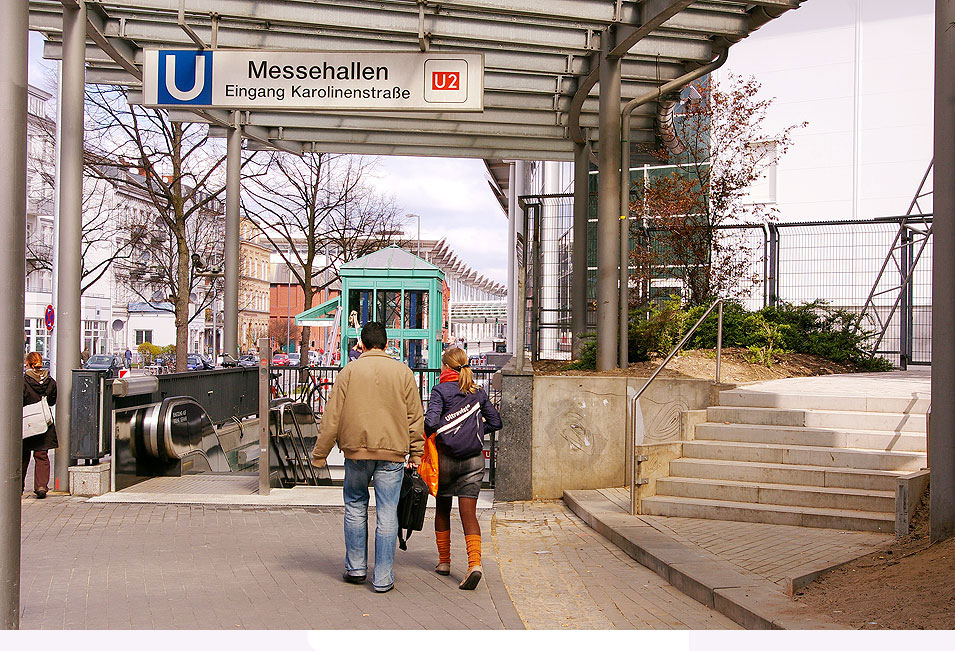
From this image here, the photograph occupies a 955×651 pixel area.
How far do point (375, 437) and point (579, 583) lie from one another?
1.98 m

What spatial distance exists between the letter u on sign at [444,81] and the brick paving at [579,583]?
411 cm

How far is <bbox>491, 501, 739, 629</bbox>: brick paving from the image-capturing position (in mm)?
5852

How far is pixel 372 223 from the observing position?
31.1m

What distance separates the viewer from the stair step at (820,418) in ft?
30.1

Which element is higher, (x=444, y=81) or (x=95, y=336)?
(x=444, y=81)

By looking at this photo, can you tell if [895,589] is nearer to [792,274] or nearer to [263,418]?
[263,418]

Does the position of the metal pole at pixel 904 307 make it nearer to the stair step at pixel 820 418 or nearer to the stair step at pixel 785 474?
the stair step at pixel 820 418

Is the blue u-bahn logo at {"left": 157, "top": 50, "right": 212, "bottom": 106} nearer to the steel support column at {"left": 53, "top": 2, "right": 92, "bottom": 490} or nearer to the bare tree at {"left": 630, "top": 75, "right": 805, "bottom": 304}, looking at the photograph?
the steel support column at {"left": 53, "top": 2, "right": 92, "bottom": 490}

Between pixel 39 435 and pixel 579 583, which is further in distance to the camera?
pixel 39 435

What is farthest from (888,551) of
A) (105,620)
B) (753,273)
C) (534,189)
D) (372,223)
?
(534,189)

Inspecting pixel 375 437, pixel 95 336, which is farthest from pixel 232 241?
pixel 95 336

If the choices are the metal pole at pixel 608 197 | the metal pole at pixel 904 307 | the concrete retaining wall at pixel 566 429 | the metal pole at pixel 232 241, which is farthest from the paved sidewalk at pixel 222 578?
the metal pole at pixel 904 307

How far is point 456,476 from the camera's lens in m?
6.65

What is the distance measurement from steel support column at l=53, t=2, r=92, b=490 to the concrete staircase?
6.44m
